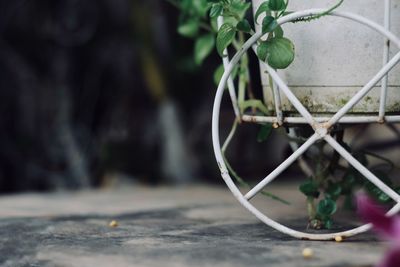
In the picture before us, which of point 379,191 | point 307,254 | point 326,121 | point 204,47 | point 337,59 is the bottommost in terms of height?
point 307,254

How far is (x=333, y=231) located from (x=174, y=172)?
1.15m

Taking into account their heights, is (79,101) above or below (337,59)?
above

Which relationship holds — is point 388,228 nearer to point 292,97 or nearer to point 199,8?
point 292,97

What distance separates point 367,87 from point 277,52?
0.49ft

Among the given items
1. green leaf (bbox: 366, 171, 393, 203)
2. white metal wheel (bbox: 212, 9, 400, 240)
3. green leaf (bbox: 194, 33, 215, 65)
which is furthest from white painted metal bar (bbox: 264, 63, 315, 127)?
green leaf (bbox: 194, 33, 215, 65)

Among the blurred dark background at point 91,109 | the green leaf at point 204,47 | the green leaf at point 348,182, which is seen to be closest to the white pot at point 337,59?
the green leaf at point 348,182

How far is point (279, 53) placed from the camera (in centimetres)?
105

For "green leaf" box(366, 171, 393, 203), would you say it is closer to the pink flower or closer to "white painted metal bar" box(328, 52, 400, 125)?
"white painted metal bar" box(328, 52, 400, 125)

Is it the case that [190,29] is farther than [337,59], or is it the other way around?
[190,29]

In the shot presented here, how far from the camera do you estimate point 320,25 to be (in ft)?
3.58

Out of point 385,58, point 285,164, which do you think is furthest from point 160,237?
point 385,58

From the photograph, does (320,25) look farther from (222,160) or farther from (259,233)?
(259,233)

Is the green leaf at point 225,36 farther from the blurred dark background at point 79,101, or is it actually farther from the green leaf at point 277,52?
the blurred dark background at point 79,101

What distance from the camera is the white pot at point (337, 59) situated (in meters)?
1.08
